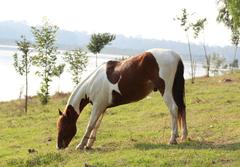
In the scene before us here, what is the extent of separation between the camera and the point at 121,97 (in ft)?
32.1

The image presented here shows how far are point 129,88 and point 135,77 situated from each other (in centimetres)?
27

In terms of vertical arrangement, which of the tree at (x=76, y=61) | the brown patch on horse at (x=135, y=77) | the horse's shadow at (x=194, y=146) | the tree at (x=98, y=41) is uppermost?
the brown patch on horse at (x=135, y=77)

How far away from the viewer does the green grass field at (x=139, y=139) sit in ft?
26.8

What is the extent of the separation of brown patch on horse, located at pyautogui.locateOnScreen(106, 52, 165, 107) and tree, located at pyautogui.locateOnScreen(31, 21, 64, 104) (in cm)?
1434

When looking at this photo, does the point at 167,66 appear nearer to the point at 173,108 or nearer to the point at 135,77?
the point at 135,77

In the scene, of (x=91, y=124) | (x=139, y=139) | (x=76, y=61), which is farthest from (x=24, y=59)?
(x=91, y=124)

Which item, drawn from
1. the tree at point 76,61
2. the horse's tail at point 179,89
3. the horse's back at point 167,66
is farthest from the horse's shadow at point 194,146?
the tree at point 76,61

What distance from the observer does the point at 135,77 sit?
9.66 metres

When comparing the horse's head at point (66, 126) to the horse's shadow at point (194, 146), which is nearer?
the horse's shadow at point (194, 146)

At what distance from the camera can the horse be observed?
30.8 feet

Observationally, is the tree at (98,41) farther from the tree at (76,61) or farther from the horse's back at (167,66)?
the horse's back at (167,66)

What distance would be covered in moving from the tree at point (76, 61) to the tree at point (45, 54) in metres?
4.95

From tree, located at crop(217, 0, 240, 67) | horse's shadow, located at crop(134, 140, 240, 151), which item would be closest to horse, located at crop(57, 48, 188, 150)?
horse's shadow, located at crop(134, 140, 240, 151)

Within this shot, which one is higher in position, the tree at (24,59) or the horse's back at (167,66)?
the horse's back at (167,66)
